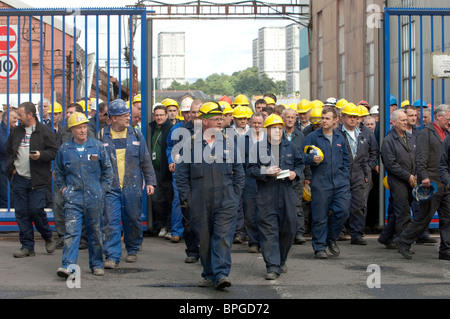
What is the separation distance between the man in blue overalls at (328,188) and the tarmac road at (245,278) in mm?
322

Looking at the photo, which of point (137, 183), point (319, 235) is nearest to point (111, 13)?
point (137, 183)

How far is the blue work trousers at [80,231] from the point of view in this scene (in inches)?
323

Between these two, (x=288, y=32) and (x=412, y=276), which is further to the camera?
(x=288, y=32)

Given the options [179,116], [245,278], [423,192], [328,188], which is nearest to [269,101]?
[179,116]

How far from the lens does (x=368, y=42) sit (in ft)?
82.8

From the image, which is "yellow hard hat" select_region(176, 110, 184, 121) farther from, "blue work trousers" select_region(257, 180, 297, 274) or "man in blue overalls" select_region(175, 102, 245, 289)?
"man in blue overalls" select_region(175, 102, 245, 289)

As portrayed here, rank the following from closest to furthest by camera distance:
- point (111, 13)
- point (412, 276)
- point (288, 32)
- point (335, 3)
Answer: point (412, 276), point (111, 13), point (335, 3), point (288, 32)

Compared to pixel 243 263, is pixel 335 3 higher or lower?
higher

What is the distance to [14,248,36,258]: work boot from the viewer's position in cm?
970

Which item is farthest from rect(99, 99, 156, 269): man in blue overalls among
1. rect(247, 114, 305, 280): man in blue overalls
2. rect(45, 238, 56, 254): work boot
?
rect(247, 114, 305, 280): man in blue overalls

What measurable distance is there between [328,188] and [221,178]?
244 cm

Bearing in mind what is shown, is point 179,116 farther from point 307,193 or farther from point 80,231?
point 80,231
